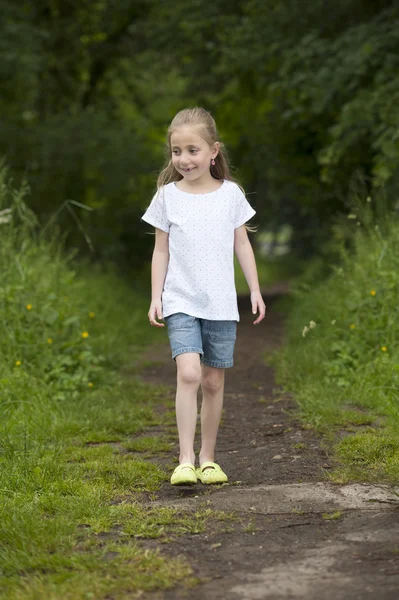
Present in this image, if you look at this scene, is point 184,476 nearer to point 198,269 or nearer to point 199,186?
point 198,269

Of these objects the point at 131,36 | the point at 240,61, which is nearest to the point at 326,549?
A: the point at 240,61

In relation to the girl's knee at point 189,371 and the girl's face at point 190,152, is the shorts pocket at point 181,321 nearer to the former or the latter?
the girl's knee at point 189,371

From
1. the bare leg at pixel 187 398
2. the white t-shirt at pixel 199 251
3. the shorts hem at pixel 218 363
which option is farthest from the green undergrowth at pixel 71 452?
the white t-shirt at pixel 199 251

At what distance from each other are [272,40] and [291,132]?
10.1 feet

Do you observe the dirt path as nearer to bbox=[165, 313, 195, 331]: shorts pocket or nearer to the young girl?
the young girl

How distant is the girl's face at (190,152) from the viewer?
4836 mm

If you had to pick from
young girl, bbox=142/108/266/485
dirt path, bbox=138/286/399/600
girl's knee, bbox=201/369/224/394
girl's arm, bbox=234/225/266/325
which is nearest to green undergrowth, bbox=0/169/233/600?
dirt path, bbox=138/286/399/600

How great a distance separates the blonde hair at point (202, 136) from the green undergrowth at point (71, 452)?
1586 mm

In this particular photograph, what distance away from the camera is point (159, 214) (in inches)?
194

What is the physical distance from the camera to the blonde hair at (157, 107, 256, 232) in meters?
4.87

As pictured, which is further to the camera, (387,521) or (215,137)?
(215,137)

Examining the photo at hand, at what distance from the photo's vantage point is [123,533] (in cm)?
383

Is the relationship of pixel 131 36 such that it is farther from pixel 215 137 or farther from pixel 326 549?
pixel 326 549

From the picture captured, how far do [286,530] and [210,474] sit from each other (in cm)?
94
